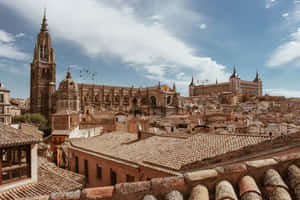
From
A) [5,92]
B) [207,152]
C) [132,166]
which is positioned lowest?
[132,166]

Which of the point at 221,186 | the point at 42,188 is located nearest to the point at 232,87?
the point at 42,188

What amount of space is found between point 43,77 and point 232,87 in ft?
322

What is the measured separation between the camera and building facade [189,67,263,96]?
12375 centimetres

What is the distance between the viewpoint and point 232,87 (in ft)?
402

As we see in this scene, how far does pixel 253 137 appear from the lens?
9.45 m

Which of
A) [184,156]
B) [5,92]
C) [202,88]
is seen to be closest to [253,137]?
[184,156]

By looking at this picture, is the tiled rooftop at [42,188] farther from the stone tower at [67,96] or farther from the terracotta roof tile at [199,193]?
the stone tower at [67,96]

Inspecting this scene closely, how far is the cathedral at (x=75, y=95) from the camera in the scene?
2162 inches

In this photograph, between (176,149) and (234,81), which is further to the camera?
(234,81)

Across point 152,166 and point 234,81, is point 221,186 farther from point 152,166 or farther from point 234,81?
point 234,81

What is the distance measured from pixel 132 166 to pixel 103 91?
69979 millimetres

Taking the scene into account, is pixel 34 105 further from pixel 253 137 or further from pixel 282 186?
pixel 282 186

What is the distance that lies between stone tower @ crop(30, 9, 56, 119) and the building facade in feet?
277

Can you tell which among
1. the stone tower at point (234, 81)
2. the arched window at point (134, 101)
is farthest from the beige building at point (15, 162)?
the stone tower at point (234, 81)
